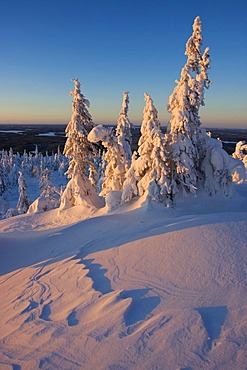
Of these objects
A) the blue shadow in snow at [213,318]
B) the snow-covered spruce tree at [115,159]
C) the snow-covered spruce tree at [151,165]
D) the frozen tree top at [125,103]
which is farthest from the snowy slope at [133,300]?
the frozen tree top at [125,103]

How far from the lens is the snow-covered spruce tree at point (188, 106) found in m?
13.7

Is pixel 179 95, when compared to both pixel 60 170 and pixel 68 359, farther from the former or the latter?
pixel 60 170

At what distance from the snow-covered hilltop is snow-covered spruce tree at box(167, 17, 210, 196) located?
56 millimetres

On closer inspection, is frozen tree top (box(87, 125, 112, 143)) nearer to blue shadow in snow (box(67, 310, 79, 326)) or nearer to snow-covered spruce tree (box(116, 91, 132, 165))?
snow-covered spruce tree (box(116, 91, 132, 165))

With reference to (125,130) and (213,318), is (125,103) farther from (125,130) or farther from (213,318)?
(213,318)

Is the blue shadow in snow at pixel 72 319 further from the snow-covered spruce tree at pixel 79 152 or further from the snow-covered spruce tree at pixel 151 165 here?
the snow-covered spruce tree at pixel 79 152

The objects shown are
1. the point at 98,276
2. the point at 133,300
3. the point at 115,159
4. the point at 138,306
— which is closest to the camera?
the point at 138,306

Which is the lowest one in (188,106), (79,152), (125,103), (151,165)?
(151,165)

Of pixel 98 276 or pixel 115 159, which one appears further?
pixel 115 159

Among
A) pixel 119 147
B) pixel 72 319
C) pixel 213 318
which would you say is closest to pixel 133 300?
pixel 72 319

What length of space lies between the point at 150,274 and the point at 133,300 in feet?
3.53

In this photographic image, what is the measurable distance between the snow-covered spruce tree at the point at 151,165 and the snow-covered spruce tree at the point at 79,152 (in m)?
5.55

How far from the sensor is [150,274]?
6.08m

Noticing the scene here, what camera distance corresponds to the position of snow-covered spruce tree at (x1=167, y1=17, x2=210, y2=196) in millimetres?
13695
